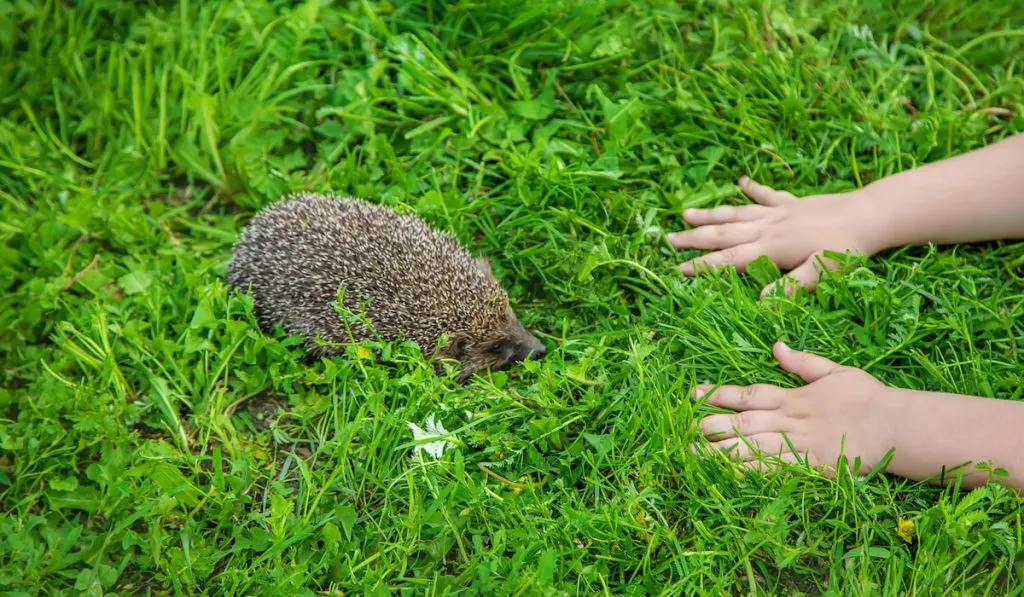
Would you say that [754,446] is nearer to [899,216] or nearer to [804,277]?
[804,277]

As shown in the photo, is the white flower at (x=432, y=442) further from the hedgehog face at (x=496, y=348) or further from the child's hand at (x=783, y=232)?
the child's hand at (x=783, y=232)

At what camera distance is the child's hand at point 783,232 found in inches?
158

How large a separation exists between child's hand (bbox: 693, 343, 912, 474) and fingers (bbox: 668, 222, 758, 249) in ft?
2.20

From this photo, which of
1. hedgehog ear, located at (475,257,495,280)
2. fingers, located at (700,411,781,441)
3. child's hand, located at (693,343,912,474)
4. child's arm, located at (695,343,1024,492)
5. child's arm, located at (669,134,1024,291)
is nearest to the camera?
child's arm, located at (695,343,1024,492)

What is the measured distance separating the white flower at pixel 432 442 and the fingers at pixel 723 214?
1.74 m

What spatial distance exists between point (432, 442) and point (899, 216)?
244 centimetres

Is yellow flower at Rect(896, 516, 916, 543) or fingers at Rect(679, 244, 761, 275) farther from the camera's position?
fingers at Rect(679, 244, 761, 275)

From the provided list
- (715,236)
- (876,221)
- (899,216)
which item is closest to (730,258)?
(715,236)

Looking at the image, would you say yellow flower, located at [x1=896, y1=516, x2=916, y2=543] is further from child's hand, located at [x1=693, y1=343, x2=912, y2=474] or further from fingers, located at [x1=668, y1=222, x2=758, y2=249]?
fingers, located at [x1=668, y1=222, x2=758, y2=249]

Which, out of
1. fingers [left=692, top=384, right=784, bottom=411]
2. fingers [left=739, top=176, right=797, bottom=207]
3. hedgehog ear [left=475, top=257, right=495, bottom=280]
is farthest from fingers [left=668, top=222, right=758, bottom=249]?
hedgehog ear [left=475, top=257, right=495, bottom=280]

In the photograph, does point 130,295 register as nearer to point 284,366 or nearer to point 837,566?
point 284,366

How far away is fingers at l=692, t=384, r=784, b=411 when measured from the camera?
12.1 feet

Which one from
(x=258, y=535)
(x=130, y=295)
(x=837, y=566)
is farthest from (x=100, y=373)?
(x=837, y=566)

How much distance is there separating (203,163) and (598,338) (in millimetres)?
2487
